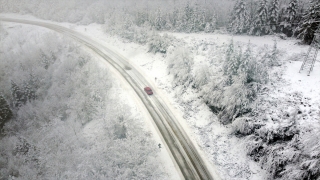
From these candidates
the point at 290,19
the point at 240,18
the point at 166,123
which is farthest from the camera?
the point at 240,18

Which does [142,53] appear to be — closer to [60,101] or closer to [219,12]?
[60,101]

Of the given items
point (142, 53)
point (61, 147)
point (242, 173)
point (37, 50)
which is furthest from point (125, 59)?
point (242, 173)

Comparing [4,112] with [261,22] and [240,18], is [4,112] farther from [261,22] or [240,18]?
[261,22]

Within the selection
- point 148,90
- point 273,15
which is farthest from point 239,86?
point 273,15

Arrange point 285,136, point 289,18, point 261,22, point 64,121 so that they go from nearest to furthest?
point 285,136, point 64,121, point 289,18, point 261,22

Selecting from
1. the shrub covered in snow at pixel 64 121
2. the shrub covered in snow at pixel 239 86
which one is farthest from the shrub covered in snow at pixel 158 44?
the shrub covered in snow at pixel 239 86

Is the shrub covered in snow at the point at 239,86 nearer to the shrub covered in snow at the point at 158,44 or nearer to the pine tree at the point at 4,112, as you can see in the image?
the shrub covered in snow at the point at 158,44

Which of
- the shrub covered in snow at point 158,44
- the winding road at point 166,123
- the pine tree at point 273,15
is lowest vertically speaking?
the winding road at point 166,123
